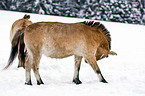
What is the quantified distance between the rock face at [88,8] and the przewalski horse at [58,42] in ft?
60.6

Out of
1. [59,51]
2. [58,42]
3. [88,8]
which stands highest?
[58,42]

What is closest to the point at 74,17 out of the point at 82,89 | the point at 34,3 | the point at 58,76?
the point at 34,3

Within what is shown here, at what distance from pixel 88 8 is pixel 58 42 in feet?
64.4

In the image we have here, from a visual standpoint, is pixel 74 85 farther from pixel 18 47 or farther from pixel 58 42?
pixel 18 47

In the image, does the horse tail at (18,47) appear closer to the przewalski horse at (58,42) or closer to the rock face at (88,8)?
the przewalski horse at (58,42)

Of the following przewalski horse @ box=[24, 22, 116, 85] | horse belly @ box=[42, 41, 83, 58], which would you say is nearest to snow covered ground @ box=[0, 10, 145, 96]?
przewalski horse @ box=[24, 22, 116, 85]

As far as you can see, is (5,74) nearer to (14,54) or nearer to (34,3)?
(14,54)

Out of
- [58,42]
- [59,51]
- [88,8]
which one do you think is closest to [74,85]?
[59,51]

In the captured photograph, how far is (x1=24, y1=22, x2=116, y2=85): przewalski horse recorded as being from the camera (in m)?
5.05

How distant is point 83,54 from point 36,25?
130 cm

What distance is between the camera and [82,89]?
457cm

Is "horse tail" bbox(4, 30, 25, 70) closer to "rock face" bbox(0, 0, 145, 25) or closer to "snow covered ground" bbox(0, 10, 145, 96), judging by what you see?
"snow covered ground" bbox(0, 10, 145, 96)

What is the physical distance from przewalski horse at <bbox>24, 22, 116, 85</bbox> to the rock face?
60.6ft

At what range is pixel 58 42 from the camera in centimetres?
515
